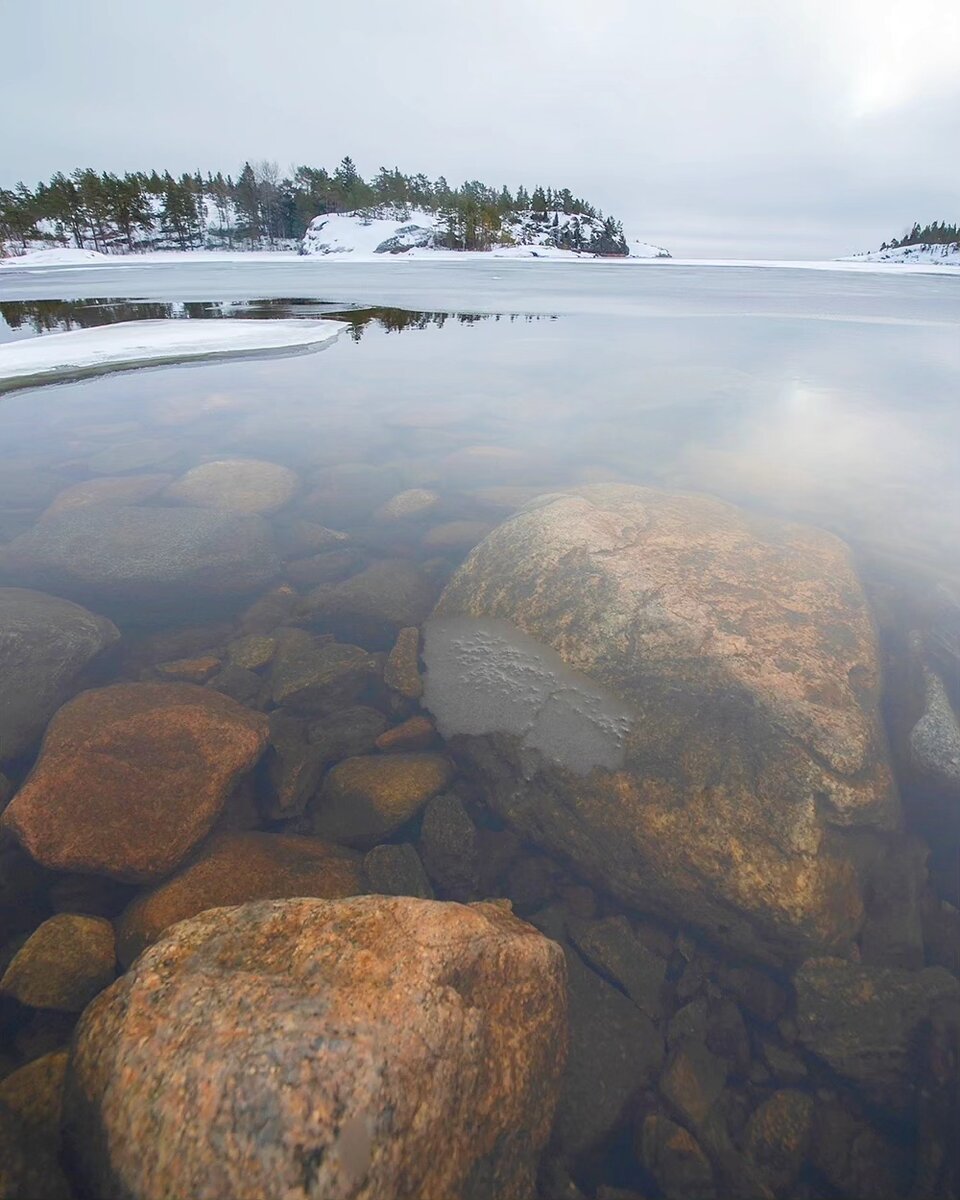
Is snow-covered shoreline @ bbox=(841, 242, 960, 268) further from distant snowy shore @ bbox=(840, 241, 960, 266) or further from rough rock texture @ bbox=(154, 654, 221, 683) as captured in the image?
rough rock texture @ bbox=(154, 654, 221, 683)

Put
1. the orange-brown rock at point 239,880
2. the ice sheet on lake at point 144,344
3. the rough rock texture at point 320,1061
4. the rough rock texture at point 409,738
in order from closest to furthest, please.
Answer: the rough rock texture at point 320,1061 < the orange-brown rock at point 239,880 < the rough rock texture at point 409,738 < the ice sheet on lake at point 144,344

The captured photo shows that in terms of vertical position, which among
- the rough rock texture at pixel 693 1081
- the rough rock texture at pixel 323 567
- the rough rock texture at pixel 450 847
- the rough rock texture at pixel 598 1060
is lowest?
the rough rock texture at pixel 693 1081

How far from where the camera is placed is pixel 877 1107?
2445 millimetres

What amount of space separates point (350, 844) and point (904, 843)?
10.0 feet

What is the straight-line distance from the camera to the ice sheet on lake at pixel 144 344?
10.7 metres

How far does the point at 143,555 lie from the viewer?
538 cm

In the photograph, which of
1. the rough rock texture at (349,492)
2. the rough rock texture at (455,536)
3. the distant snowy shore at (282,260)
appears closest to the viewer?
the rough rock texture at (455,536)

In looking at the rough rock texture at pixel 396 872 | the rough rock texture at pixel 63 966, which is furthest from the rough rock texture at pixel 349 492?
the rough rock texture at pixel 63 966

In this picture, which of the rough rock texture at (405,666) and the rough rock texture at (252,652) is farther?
the rough rock texture at (252,652)

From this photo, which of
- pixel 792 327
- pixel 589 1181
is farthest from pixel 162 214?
pixel 589 1181

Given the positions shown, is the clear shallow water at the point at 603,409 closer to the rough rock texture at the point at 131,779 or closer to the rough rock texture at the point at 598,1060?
the rough rock texture at the point at 131,779

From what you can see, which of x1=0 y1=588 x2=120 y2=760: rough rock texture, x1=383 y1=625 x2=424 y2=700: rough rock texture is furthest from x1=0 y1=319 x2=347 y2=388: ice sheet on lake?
x1=383 y1=625 x2=424 y2=700: rough rock texture

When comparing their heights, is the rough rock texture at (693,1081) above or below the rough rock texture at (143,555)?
below

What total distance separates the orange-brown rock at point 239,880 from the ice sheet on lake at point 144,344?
1060cm
